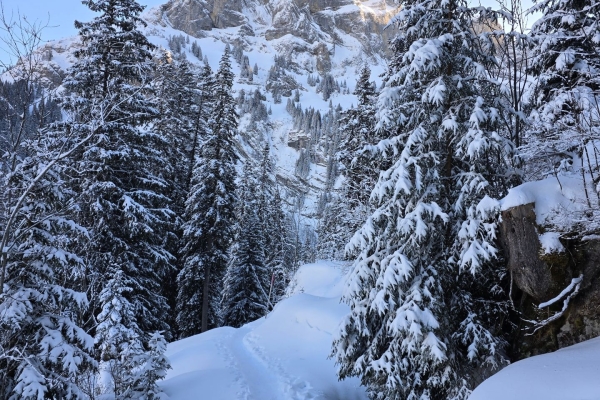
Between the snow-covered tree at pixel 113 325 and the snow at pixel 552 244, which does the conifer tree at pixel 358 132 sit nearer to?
the snow-covered tree at pixel 113 325

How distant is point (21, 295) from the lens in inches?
247

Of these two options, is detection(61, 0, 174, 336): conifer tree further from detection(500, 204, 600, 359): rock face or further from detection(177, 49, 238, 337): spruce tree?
detection(500, 204, 600, 359): rock face

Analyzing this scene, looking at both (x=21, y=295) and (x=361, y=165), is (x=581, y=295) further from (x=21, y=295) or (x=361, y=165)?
(x=361, y=165)

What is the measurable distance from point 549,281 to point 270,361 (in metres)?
9.13

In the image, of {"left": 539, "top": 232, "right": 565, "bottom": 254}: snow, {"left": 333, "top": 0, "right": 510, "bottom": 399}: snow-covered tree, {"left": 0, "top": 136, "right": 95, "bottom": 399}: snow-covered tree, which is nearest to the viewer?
{"left": 0, "top": 136, "right": 95, "bottom": 399}: snow-covered tree

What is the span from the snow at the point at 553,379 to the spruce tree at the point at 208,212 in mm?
16923

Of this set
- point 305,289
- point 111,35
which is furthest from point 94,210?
point 305,289

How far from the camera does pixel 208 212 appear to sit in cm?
2058

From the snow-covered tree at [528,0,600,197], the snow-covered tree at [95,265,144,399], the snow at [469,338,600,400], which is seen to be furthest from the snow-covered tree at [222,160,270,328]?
the snow at [469,338,600,400]

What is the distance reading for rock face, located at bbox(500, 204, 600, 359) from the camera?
257 inches

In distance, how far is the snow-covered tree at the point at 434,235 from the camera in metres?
7.16

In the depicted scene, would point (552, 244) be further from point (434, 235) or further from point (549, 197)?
point (434, 235)

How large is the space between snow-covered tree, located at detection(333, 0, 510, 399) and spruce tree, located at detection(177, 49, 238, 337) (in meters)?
13.5

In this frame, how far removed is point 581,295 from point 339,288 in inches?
577
